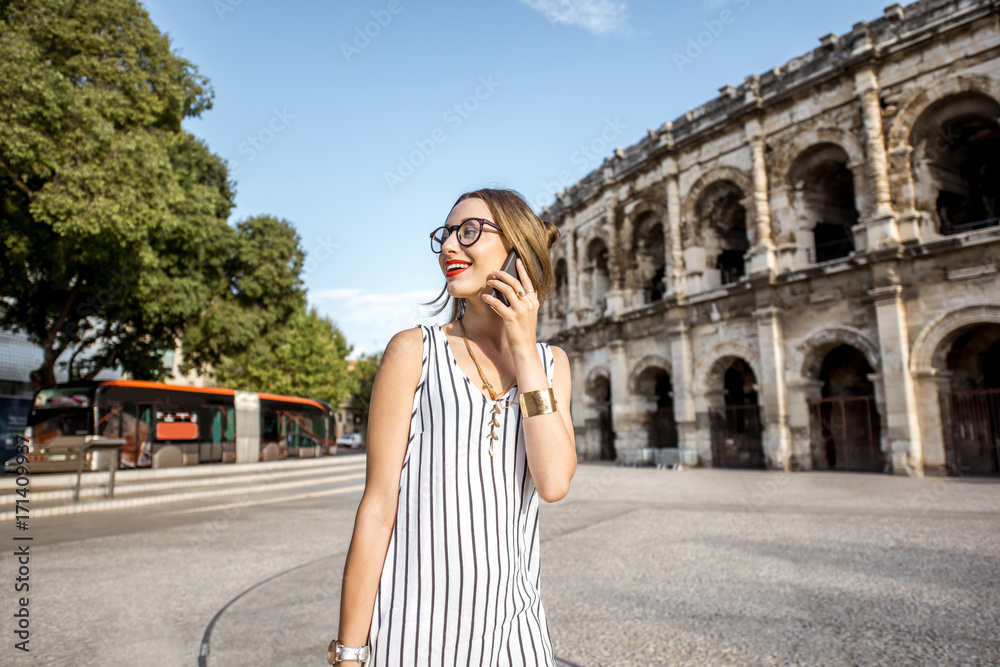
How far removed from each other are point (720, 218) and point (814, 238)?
3.18 meters

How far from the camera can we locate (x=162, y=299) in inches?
669

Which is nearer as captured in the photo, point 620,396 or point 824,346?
point 824,346

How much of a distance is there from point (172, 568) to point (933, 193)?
18.5m

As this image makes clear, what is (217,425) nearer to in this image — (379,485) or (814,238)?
(814,238)

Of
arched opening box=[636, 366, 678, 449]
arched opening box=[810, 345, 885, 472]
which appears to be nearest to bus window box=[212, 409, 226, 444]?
arched opening box=[636, 366, 678, 449]

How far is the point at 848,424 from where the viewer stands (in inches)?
714

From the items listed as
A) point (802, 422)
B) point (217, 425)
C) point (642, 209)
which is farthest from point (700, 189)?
point (217, 425)

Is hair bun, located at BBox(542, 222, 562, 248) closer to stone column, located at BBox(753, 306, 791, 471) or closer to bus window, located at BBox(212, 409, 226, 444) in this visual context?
stone column, located at BBox(753, 306, 791, 471)

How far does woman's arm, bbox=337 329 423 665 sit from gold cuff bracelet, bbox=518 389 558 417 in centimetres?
26

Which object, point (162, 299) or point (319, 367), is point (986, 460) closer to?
point (162, 299)

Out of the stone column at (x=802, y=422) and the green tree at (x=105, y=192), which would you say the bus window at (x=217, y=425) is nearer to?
the green tree at (x=105, y=192)

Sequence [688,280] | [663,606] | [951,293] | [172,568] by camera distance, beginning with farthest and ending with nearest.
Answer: [688,280]
[951,293]
[172,568]
[663,606]

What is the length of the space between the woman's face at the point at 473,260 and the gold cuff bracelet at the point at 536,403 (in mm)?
290

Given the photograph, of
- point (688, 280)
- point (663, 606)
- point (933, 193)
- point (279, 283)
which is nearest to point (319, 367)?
point (279, 283)
